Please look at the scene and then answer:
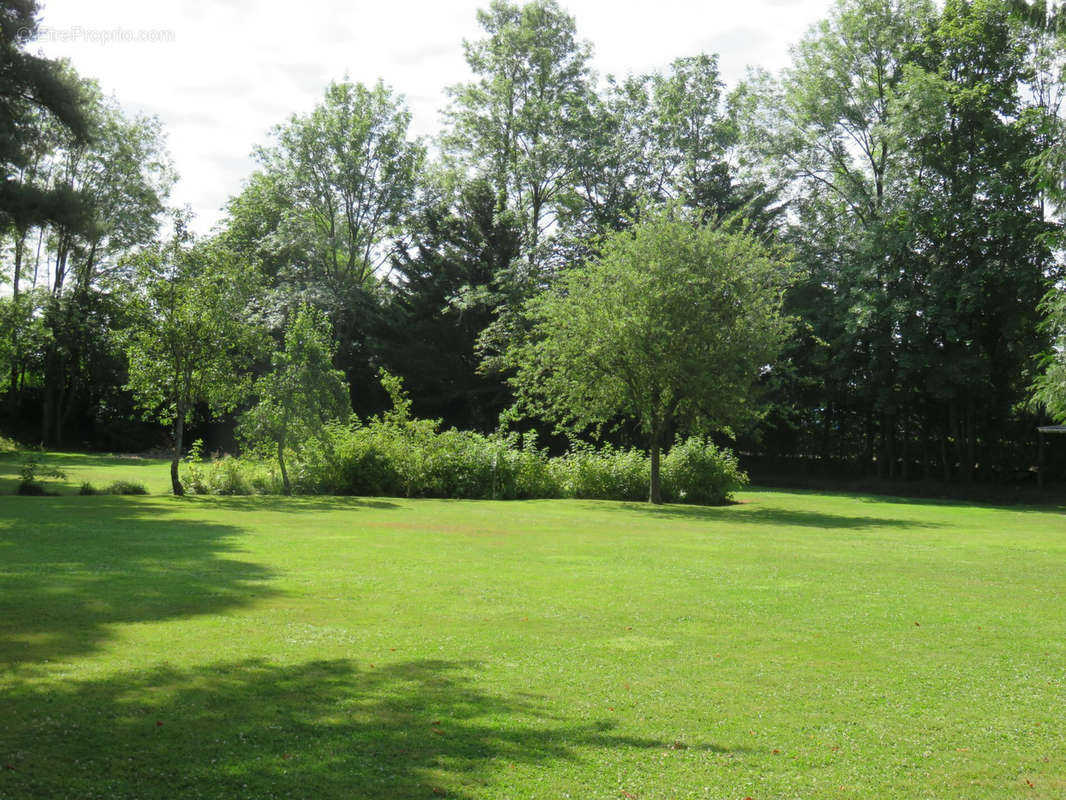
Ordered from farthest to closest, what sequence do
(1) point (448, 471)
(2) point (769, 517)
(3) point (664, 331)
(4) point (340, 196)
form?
(4) point (340, 196), (1) point (448, 471), (3) point (664, 331), (2) point (769, 517)

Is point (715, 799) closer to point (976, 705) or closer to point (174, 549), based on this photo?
point (976, 705)

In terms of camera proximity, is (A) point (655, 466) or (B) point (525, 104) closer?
(A) point (655, 466)

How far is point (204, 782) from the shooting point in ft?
14.5

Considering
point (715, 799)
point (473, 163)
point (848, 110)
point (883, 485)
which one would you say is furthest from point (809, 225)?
point (715, 799)


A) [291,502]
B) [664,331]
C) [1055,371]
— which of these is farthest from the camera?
[1055,371]

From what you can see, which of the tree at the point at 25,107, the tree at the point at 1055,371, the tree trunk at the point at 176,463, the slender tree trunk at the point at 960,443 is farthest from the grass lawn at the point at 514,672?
the slender tree trunk at the point at 960,443

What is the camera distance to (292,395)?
2412cm

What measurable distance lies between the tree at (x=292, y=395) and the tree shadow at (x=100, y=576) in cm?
784

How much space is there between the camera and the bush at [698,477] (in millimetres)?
26578

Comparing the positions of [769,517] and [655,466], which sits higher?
[655,466]

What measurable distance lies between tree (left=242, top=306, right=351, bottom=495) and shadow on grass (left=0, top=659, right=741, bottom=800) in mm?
18189

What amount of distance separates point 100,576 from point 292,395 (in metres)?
14.5

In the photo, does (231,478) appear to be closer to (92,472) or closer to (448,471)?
(448,471)

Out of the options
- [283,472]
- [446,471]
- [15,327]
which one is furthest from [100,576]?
[15,327]
